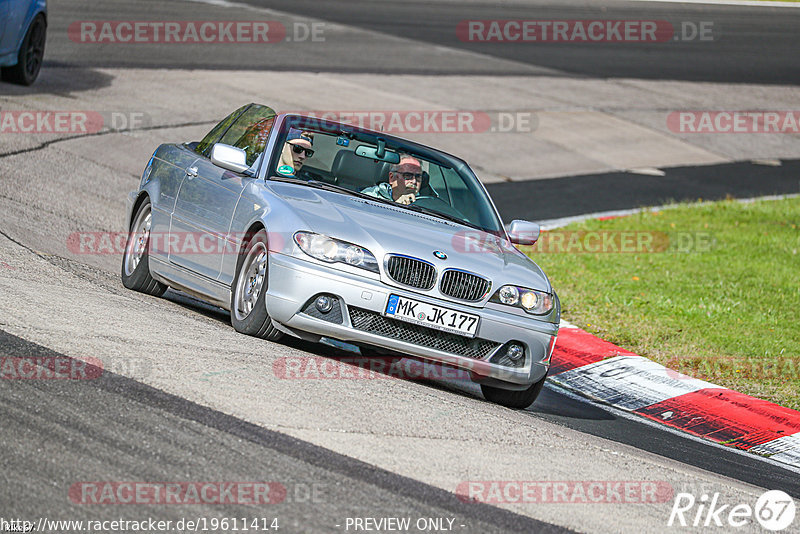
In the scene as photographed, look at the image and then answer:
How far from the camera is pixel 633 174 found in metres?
19.2

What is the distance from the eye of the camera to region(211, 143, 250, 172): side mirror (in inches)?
314

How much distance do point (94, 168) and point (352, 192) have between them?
6649 millimetres

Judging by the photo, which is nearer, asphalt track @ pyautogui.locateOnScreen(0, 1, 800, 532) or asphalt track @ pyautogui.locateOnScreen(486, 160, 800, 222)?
asphalt track @ pyautogui.locateOnScreen(0, 1, 800, 532)

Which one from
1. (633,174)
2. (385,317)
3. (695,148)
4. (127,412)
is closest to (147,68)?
(633,174)

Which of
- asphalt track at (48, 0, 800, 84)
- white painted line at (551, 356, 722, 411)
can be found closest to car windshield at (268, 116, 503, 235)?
white painted line at (551, 356, 722, 411)

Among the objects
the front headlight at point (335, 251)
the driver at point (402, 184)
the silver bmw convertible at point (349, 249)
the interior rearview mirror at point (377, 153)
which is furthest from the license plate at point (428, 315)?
the interior rearview mirror at point (377, 153)

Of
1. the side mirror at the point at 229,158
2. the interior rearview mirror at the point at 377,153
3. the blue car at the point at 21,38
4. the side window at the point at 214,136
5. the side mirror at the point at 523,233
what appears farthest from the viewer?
the blue car at the point at 21,38

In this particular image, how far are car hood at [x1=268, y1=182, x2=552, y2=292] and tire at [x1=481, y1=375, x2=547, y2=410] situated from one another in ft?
2.17

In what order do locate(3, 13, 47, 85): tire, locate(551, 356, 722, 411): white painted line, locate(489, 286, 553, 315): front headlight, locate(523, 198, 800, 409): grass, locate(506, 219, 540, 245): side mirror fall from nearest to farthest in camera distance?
locate(489, 286, 553, 315): front headlight < locate(506, 219, 540, 245): side mirror < locate(551, 356, 722, 411): white painted line < locate(523, 198, 800, 409): grass < locate(3, 13, 47, 85): tire

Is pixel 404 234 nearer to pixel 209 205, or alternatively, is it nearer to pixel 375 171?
pixel 375 171

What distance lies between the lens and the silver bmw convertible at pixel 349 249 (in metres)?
7.07

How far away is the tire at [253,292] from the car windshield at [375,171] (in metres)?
0.70

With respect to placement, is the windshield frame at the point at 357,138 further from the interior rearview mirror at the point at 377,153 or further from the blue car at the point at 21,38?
A: the blue car at the point at 21,38

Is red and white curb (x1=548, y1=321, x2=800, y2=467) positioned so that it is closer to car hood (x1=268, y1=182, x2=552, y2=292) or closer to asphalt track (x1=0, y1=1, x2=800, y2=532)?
asphalt track (x1=0, y1=1, x2=800, y2=532)
